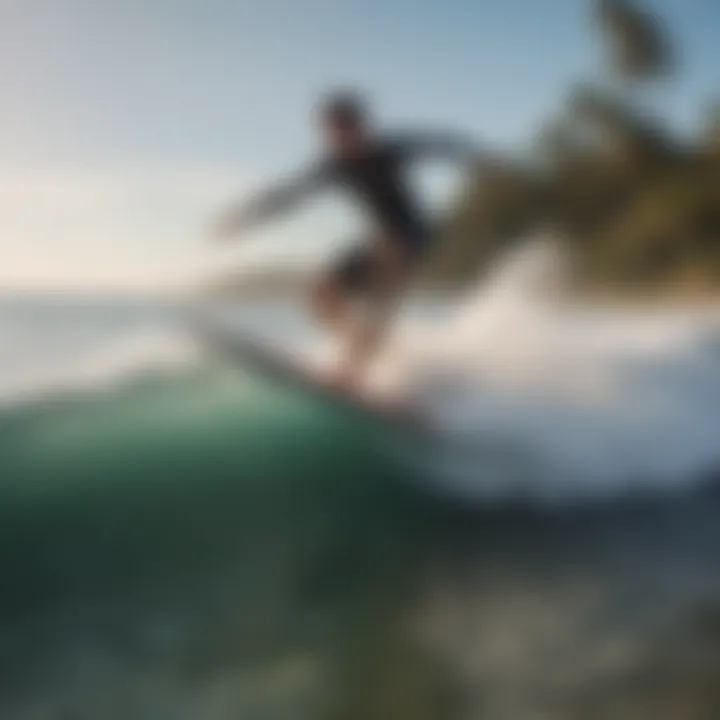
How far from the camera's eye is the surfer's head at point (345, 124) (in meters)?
1.06

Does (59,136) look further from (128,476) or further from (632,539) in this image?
(632,539)

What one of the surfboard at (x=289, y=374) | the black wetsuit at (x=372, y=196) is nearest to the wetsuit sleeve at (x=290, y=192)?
the black wetsuit at (x=372, y=196)

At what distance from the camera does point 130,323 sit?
103 centimetres

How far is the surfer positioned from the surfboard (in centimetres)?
2

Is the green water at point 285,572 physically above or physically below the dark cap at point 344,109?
below

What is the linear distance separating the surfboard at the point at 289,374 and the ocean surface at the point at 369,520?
1 cm

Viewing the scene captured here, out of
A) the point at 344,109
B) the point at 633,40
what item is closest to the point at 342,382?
the point at 344,109

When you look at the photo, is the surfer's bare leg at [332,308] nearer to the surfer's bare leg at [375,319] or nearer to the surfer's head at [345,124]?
the surfer's bare leg at [375,319]

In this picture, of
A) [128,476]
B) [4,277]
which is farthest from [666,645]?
[4,277]

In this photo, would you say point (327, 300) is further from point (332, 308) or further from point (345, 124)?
point (345, 124)

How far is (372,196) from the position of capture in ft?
3.51

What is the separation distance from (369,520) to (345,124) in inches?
15.2

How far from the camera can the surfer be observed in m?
1.05

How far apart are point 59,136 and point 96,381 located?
245 millimetres
